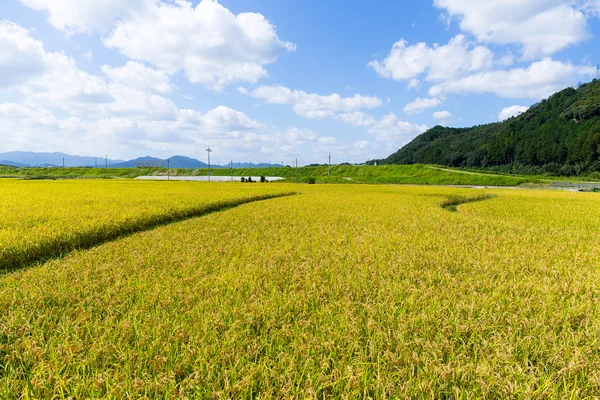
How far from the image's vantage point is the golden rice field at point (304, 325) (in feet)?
6.57

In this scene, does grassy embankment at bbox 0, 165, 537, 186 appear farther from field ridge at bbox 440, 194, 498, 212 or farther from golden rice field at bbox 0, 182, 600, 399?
golden rice field at bbox 0, 182, 600, 399

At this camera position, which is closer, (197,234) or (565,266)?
(565,266)

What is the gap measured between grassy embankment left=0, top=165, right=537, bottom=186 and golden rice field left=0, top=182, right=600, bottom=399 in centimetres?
5716

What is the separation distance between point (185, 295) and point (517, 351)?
3447 millimetres

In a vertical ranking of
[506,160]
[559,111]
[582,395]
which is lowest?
[582,395]

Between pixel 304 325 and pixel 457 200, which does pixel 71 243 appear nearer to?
pixel 304 325

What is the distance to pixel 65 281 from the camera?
13.4 ft

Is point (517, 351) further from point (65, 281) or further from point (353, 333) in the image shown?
→ point (65, 281)

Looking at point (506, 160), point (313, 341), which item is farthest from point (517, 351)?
point (506, 160)

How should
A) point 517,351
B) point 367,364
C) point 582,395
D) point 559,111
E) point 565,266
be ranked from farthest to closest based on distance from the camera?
point 559,111 < point 565,266 < point 517,351 < point 367,364 < point 582,395

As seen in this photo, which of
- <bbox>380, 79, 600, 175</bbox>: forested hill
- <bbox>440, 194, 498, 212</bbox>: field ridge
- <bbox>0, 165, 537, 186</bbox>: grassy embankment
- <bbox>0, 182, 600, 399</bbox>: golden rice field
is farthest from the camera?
<bbox>380, 79, 600, 175</bbox>: forested hill

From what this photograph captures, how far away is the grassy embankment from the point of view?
56091 mm

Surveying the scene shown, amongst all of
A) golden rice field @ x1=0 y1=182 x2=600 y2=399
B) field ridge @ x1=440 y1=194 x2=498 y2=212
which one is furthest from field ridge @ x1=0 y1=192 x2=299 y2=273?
field ridge @ x1=440 y1=194 x2=498 y2=212

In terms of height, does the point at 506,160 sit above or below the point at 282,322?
above
